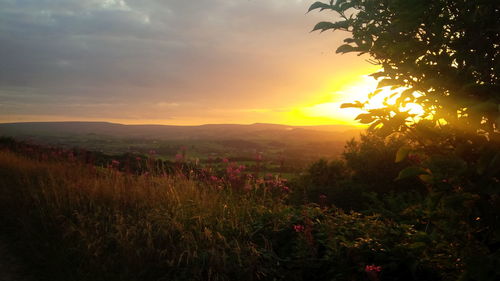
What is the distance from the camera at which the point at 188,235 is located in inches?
187

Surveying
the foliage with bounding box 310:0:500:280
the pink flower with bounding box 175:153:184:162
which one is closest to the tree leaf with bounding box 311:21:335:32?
the foliage with bounding box 310:0:500:280

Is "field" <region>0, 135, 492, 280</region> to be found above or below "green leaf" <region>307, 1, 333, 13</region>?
below

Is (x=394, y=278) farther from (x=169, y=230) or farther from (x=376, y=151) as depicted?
(x=376, y=151)

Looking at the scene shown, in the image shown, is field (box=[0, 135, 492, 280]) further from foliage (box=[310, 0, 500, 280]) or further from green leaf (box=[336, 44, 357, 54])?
green leaf (box=[336, 44, 357, 54])

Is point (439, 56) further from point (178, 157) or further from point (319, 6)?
point (178, 157)

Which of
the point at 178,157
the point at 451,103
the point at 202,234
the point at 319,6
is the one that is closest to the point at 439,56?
the point at 451,103

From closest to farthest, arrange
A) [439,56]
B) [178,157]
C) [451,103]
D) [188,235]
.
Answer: [451,103]
[439,56]
[188,235]
[178,157]

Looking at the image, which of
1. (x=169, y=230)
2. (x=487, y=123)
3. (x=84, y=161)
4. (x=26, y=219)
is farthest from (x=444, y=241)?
(x=84, y=161)

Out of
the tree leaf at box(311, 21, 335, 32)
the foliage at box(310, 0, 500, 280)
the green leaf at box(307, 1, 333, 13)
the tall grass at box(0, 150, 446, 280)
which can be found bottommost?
the tall grass at box(0, 150, 446, 280)

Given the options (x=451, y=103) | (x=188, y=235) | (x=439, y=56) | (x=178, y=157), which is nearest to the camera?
(x=451, y=103)

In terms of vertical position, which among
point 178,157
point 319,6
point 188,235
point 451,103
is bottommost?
point 188,235

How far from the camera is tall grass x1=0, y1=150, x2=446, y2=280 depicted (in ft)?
12.6

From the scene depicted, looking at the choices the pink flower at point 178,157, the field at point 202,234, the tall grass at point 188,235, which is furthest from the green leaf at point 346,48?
the pink flower at point 178,157

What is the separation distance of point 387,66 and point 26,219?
22.4ft
